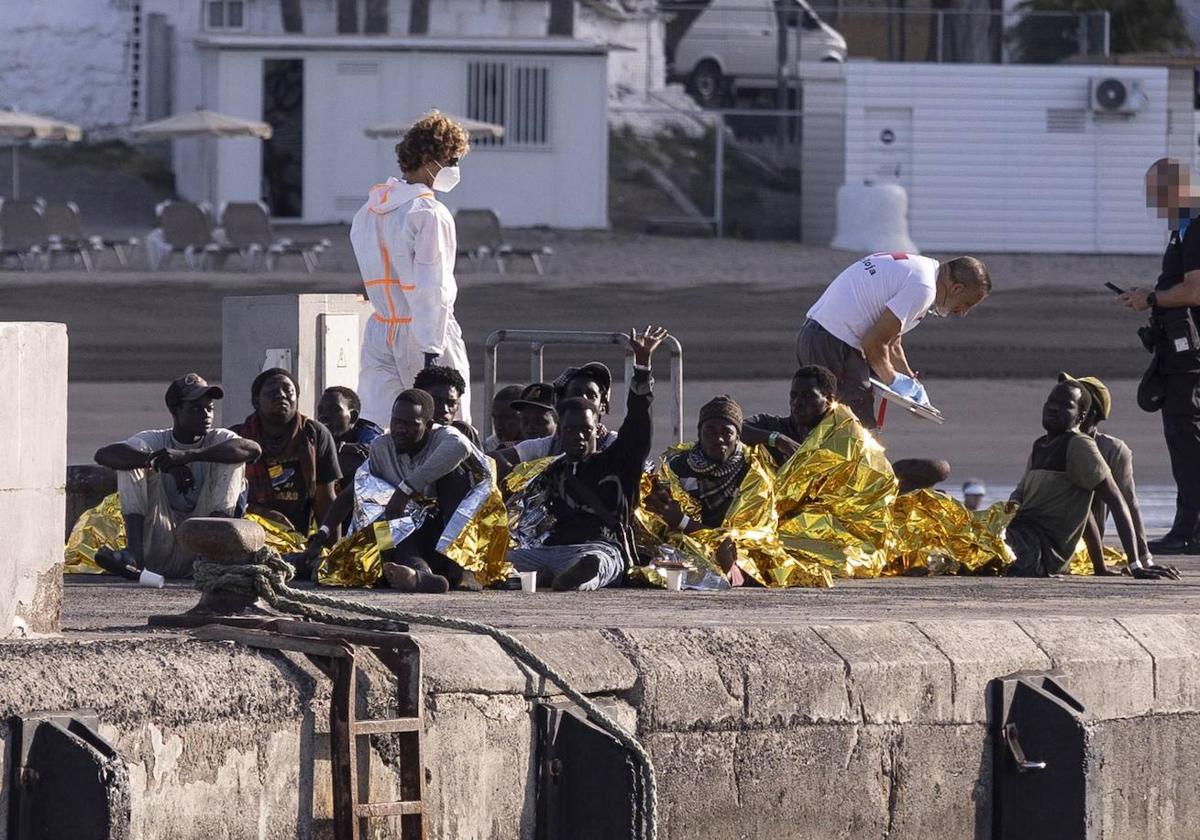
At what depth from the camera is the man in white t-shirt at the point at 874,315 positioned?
9.09m

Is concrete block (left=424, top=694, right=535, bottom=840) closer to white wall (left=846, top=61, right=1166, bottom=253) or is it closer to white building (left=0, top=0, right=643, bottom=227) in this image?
white building (left=0, top=0, right=643, bottom=227)

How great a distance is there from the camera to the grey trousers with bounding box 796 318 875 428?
9.28m

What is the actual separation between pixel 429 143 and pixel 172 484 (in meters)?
1.79

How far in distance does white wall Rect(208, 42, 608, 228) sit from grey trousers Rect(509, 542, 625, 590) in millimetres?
22439

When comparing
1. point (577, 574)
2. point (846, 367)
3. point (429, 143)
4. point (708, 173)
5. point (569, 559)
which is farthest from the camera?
point (708, 173)

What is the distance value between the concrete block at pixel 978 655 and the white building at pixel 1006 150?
1002 inches

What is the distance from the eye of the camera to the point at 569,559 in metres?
7.93

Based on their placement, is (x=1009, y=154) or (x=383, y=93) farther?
(x=1009, y=154)

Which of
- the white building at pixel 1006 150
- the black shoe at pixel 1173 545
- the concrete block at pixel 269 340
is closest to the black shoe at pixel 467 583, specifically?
the concrete block at pixel 269 340

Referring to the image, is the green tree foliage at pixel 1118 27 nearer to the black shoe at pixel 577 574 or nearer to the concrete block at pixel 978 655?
the black shoe at pixel 577 574

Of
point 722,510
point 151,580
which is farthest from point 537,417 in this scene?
point 151,580

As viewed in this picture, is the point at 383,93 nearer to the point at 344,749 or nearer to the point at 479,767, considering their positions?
the point at 479,767

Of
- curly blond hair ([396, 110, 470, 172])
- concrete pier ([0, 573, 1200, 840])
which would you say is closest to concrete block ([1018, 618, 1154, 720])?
concrete pier ([0, 573, 1200, 840])

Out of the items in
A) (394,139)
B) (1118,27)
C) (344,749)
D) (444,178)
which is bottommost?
(344,749)
